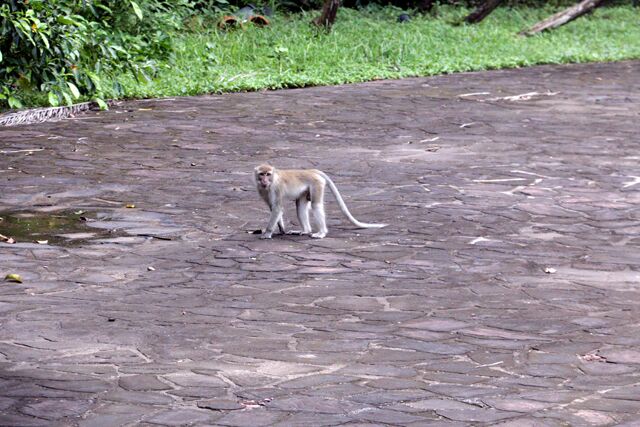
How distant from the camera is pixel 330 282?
22.7ft

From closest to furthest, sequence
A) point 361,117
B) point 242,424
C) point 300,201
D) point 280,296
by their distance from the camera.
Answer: point 242,424
point 280,296
point 300,201
point 361,117

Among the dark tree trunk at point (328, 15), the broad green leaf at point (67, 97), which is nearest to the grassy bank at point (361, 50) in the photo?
the dark tree trunk at point (328, 15)

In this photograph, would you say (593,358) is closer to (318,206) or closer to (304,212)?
(318,206)

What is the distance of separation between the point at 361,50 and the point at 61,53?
22.1 feet

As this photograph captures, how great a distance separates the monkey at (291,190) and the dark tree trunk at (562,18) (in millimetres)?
15212

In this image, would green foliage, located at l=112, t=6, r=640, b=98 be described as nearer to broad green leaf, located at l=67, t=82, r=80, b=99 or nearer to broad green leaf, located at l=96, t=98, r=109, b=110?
broad green leaf, located at l=96, t=98, r=109, b=110

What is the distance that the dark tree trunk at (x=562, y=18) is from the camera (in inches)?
888

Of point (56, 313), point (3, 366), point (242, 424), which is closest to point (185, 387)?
point (242, 424)

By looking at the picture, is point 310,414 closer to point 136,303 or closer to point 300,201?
point 136,303

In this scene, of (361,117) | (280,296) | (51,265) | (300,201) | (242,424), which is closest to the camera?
(242,424)

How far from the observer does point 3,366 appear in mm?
5363

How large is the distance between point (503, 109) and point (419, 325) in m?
8.76

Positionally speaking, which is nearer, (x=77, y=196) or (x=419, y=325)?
(x=419, y=325)

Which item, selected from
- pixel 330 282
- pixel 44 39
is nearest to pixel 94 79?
pixel 44 39
